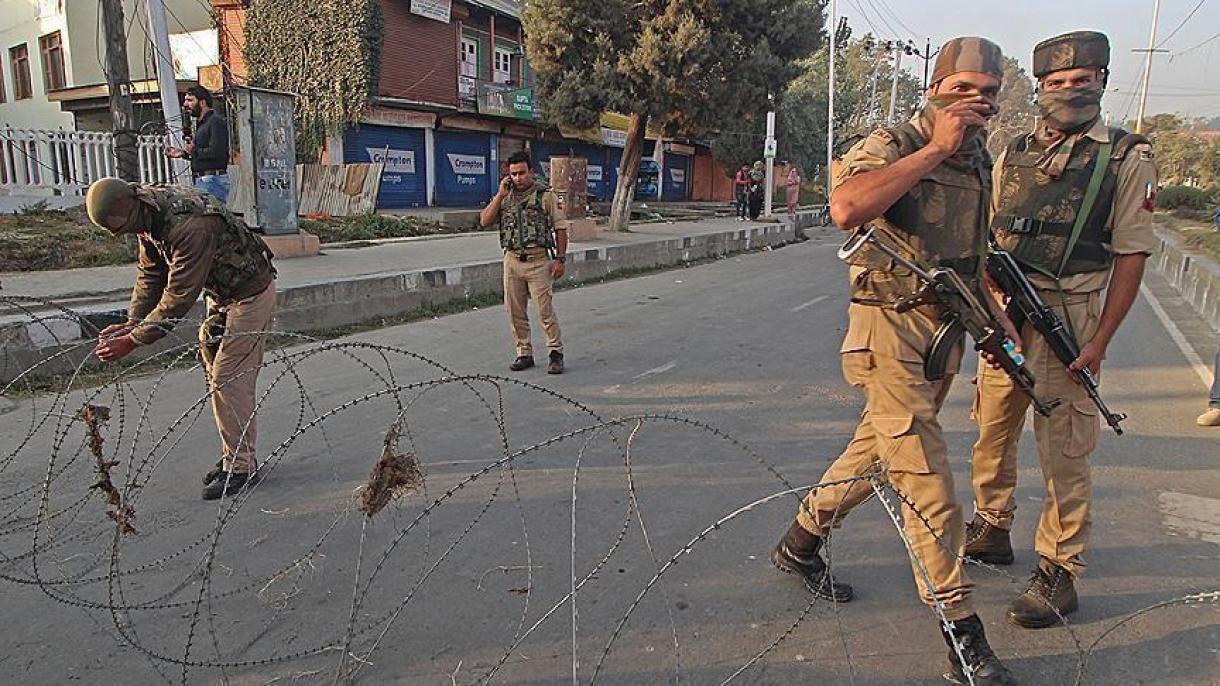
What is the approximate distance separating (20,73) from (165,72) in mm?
20280

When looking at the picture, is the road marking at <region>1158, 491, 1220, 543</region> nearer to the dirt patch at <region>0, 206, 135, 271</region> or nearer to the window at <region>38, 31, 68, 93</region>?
the dirt patch at <region>0, 206, 135, 271</region>

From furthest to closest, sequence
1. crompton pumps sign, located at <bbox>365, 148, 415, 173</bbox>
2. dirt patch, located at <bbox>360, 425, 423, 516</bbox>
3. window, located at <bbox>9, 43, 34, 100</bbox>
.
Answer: window, located at <bbox>9, 43, 34, 100</bbox> → crompton pumps sign, located at <bbox>365, 148, 415, 173</bbox> → dirt patch, located at <bbox>360, 425, 423, 516</bbox>

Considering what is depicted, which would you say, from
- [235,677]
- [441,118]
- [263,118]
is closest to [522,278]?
[235,677]

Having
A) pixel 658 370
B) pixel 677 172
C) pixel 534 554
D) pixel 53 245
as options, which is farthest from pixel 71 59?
pixel 534 554

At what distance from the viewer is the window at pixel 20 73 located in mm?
24578

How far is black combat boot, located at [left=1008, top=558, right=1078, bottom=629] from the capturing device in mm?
2680

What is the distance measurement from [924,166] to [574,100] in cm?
1571

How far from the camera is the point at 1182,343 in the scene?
7855 mm

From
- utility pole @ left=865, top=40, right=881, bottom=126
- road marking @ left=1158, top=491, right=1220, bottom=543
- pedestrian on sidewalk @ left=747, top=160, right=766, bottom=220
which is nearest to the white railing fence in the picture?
road marking @ left=1158, top=491, right=1220, bottom=543

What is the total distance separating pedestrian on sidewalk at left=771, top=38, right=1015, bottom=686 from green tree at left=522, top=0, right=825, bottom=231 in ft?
47.5

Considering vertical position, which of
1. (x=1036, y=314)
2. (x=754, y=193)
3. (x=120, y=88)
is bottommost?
(x=1036, y=314)

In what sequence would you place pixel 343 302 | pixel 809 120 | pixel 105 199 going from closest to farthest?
pixel 105 199, pixel 343 302, pixel 809 120

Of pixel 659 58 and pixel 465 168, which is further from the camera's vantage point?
pixel 465 168

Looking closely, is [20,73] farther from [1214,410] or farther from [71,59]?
[1214,410]
